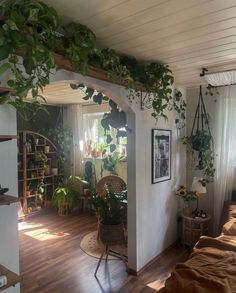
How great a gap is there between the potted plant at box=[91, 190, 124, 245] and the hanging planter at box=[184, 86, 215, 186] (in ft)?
4.24

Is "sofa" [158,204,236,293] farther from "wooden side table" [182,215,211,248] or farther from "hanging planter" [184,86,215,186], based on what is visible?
"hanging planter" [184,86,215,186]

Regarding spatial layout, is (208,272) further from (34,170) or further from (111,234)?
(34,170)

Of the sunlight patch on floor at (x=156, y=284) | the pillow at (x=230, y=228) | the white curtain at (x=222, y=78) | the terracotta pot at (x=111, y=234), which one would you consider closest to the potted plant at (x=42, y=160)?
the terracotta pot at (x=111, y=234)

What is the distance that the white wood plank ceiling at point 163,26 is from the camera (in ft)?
4.71

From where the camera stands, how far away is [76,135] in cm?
527

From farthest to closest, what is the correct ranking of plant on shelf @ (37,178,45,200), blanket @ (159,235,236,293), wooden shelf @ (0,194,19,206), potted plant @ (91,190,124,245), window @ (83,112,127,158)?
1. window @ (83,112,127,158)
2. plant on shelf @ (37,178,45,200)
3. potted plant @ (91,190,124,245)
4. blanket @ (159,235,236,293)
5. wooden shelf @ (0,194,19,206)

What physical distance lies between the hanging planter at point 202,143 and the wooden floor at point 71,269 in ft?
3.80

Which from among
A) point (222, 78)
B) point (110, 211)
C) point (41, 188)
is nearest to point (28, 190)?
point (41, 188)

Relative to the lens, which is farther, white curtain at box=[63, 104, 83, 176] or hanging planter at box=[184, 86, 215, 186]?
white curtain at box=[63, 104, 83, 176]

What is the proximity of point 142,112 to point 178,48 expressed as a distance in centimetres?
85

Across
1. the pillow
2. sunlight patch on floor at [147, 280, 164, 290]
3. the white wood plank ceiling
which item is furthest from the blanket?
the white wood plank ceiling

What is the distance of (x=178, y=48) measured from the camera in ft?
6.82

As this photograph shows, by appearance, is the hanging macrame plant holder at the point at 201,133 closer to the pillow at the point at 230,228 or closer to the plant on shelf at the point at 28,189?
the pillow at the point at 230,228

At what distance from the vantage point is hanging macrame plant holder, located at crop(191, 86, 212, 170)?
3357 millimetres
